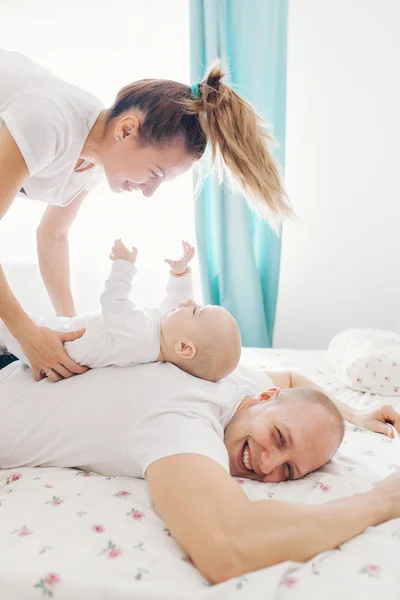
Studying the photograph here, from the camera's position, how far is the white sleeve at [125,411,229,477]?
3.28 ft

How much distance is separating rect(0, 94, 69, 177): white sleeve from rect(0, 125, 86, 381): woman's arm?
22 millimetres

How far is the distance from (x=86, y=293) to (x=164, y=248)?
1.77ft

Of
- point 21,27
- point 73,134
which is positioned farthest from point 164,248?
point 73,134

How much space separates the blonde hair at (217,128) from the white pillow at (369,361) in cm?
78

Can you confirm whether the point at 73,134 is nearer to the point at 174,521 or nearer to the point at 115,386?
the point at 115,386

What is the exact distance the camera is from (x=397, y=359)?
2.00m

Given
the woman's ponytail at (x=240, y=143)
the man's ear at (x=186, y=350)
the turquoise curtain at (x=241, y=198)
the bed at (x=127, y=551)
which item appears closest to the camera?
the bed at (x=127, y=551)

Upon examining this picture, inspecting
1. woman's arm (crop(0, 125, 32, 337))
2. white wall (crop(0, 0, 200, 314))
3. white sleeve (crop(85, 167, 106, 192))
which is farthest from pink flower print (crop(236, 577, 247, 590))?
white wall (crop(0, 0, 200, 314))

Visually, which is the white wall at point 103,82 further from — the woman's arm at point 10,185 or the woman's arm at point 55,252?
the woman's arm at point 10,185

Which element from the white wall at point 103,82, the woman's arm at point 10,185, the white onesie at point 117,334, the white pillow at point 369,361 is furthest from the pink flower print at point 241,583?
the white wall at point 103,82

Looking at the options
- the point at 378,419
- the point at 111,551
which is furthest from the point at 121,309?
the point at 378,419

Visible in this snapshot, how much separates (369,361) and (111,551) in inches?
52.3

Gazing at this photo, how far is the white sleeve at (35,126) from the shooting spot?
1324mm

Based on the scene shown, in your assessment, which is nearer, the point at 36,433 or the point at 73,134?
the point at 36,433
